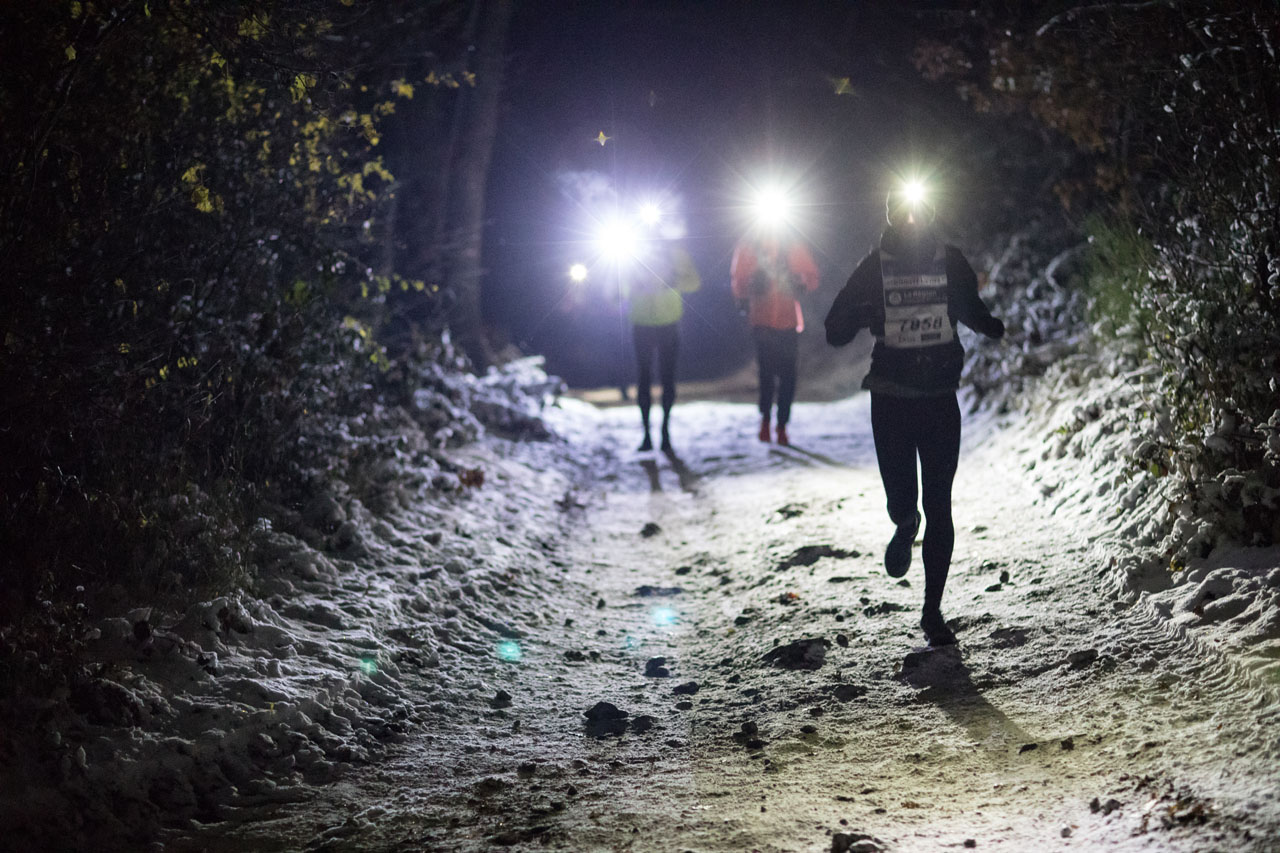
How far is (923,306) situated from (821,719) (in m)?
2.17

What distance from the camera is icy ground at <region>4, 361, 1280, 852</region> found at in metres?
3.59

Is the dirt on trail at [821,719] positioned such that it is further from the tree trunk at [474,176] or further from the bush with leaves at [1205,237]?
the tree trunk at [474,176]

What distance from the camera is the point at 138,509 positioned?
17.3 feet

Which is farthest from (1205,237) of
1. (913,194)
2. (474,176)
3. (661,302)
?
(474,176)

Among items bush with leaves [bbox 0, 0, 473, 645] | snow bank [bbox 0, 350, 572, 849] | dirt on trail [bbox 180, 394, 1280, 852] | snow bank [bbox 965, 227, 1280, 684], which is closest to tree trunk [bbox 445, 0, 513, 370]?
bush with leaves [bbox 0, 0, 473, 645]

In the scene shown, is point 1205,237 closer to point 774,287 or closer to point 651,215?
point 774,287

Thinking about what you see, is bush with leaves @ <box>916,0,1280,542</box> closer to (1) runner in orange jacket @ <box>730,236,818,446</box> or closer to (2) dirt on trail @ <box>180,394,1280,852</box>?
(2) dirt on trail @ <box>180,394,1280,852</box>

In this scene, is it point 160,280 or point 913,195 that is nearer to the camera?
point 913,195

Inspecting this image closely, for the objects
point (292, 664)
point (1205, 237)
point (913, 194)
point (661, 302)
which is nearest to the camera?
point (292, 664)

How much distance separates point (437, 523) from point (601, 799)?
3992mm

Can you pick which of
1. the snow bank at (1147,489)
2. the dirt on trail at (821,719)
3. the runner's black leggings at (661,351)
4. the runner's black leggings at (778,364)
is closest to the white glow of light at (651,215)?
the runner's black leggings at (661,351)

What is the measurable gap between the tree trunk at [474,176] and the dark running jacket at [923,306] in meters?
9.36

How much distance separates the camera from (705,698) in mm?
5035

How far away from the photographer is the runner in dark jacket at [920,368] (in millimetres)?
5137
